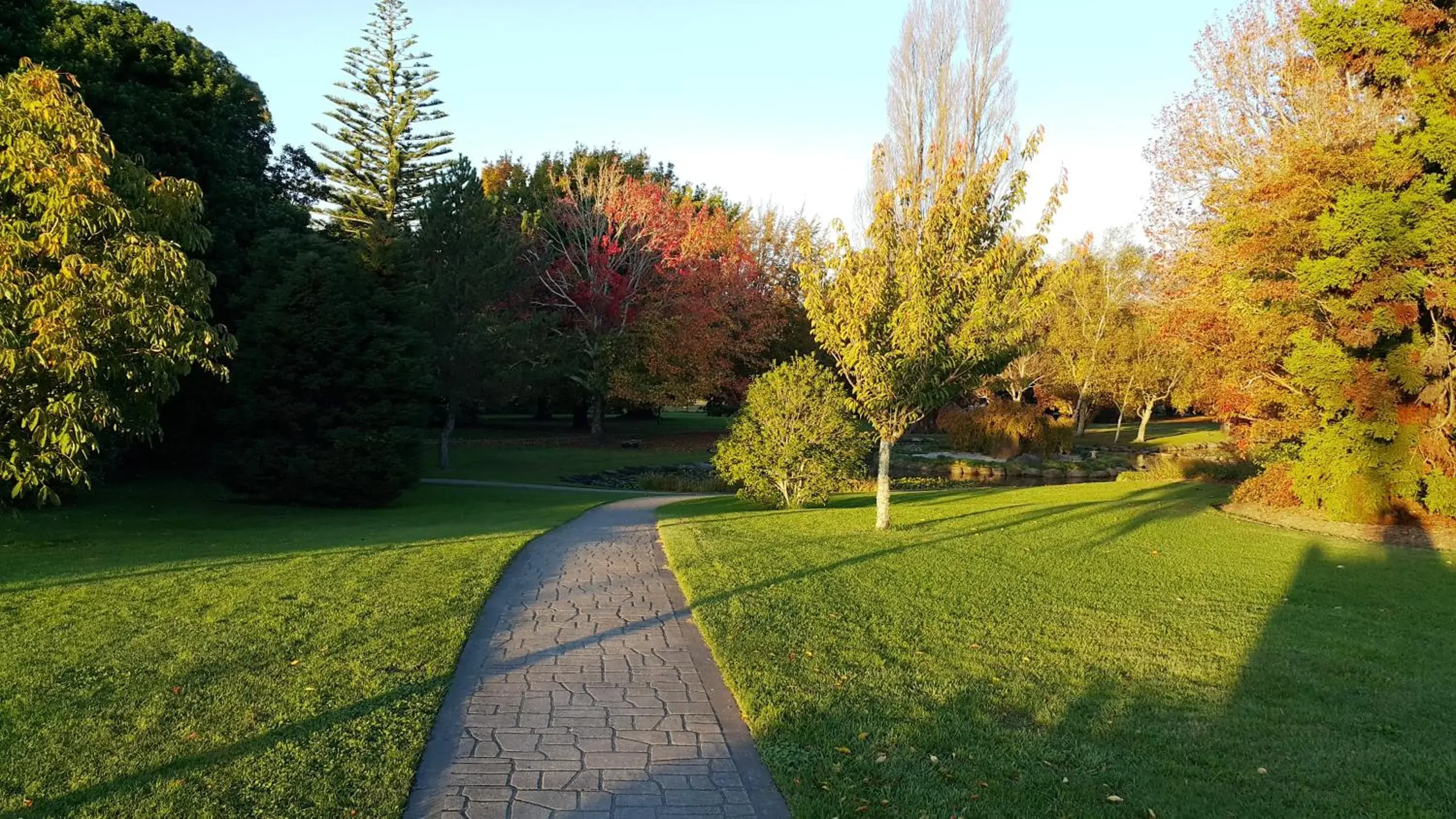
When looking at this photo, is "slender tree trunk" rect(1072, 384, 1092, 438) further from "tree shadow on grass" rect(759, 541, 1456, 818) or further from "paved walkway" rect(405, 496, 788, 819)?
"paved walkway" rect(405, 496, 788, 819)

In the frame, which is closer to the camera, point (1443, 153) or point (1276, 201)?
point (1443, 153)

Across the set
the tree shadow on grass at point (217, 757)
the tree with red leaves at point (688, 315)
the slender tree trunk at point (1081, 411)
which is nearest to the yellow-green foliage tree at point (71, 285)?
the tree shadow on grass at point (217, 757)

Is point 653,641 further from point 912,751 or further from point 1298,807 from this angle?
point 1298,807

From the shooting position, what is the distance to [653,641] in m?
6.43

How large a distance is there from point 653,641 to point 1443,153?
46.7 ft

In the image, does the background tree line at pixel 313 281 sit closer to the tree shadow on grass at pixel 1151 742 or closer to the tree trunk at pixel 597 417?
the tree trunk at pixel 597 417

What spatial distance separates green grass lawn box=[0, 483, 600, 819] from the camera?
3.76 m

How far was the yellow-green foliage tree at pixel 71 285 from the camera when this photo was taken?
7586 millimetres

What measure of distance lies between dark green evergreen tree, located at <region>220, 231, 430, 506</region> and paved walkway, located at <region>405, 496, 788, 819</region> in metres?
11.5

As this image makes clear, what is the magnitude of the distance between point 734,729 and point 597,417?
33.7 metres

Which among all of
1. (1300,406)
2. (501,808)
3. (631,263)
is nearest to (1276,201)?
(1300,406)

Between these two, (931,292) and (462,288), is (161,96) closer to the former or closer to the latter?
(462,288)

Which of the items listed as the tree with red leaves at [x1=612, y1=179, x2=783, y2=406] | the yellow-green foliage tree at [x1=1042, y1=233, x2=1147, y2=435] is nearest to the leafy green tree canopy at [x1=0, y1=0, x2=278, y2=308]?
the tree with red leaves at [x1=612, y1=179, x2=783, y2=406]

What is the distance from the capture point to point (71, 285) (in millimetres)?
7703
